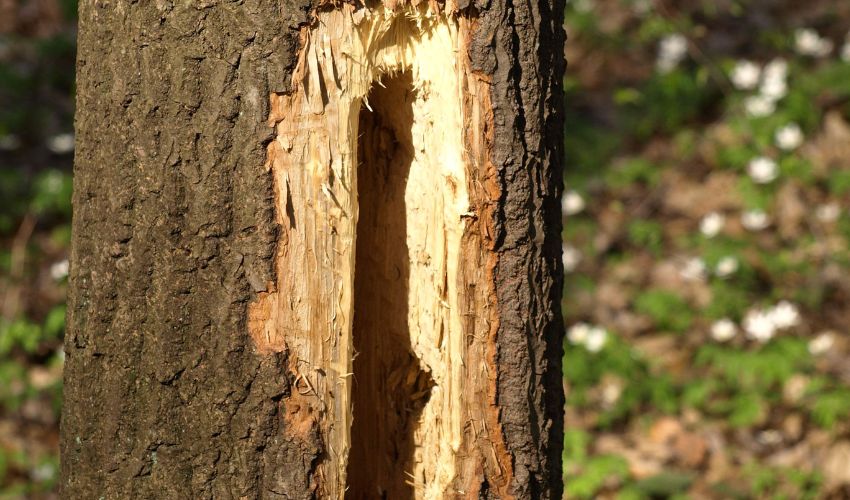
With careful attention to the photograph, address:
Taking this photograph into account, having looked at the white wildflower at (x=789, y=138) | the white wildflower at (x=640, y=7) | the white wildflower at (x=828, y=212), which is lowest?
the white wildflower at (x=828, y=212)

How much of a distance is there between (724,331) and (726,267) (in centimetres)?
33

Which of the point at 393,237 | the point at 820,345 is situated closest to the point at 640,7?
the point at 820,345

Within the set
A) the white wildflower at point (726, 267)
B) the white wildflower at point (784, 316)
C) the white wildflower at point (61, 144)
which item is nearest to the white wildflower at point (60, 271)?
the white wildflower at point (61, 144)

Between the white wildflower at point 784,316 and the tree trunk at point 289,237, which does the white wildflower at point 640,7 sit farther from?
the tree trunk at point 289,237

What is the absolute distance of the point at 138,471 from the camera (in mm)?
1579

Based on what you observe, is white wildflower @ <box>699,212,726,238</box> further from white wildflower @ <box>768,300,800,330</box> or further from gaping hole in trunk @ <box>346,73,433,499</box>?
gaping hole in trunk @ <box>346,73,433,499</box>

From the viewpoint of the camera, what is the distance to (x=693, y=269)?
3910 mm

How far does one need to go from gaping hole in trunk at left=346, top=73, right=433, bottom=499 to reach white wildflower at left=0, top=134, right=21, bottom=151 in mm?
3680

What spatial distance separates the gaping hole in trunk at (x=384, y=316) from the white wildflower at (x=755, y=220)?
8.91 ft

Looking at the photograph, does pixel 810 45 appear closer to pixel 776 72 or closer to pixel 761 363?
pixel 776 72

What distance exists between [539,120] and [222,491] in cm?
85

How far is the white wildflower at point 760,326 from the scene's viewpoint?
11.5 ft

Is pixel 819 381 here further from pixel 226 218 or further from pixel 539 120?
pixel 226 218

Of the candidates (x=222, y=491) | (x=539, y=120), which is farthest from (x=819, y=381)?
(x=222, y=491)
